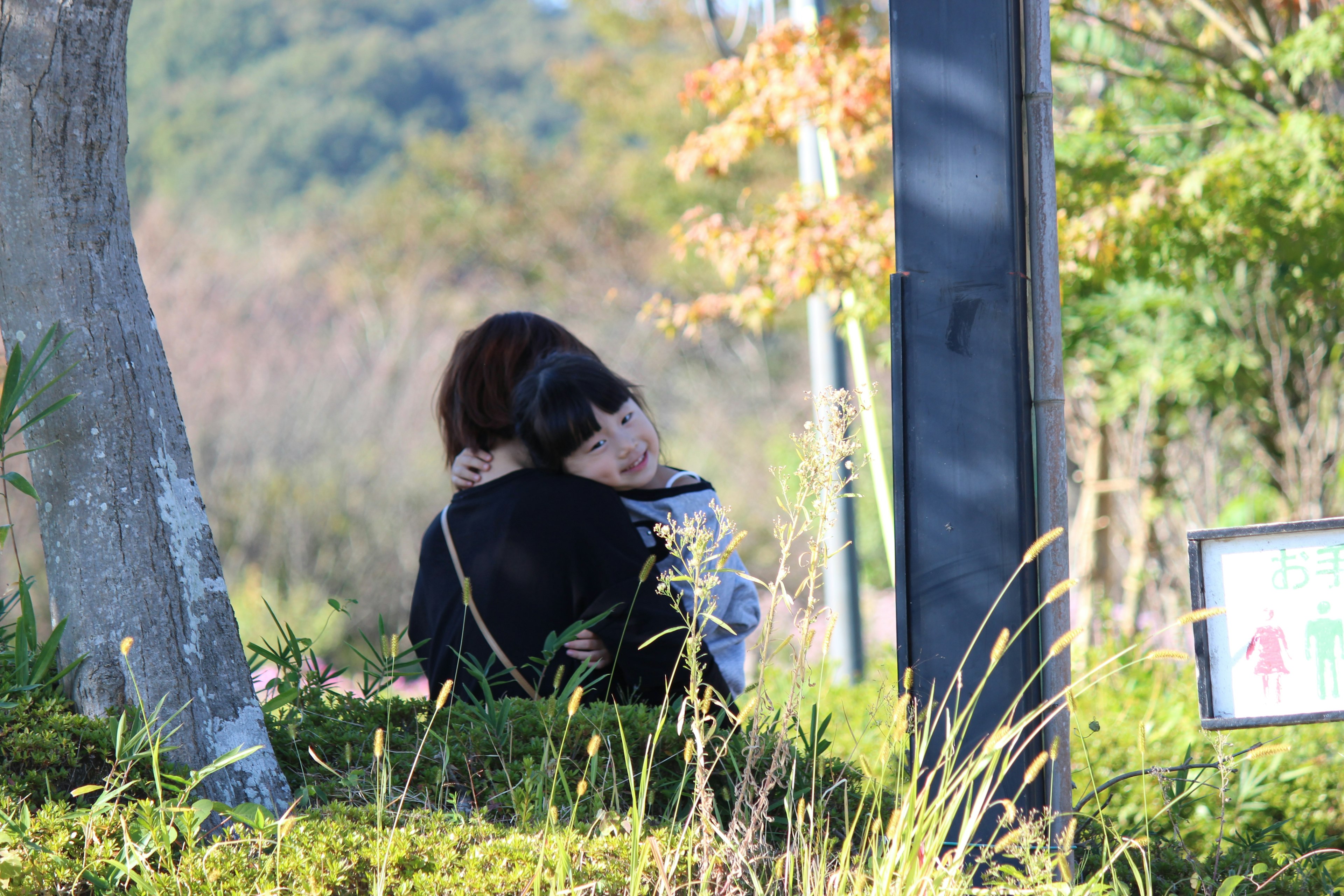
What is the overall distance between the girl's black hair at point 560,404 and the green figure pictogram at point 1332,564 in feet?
4.47

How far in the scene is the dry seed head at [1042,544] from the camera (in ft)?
5.60

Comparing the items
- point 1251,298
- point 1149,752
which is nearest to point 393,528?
point 1251,298

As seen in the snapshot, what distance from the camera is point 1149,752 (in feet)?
11.9

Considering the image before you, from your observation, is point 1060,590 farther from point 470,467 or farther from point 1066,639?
point 470,467

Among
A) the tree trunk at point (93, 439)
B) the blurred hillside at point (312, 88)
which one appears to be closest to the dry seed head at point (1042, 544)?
the tree trunk at point (93, 439)

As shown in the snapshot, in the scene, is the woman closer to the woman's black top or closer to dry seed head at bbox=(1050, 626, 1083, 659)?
the woman's black top

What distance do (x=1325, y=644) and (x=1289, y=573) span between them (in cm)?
13

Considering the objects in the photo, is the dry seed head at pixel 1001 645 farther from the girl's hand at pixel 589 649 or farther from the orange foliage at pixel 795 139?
the orange foliage at pixel 795 139

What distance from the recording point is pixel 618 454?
2369 millimetres

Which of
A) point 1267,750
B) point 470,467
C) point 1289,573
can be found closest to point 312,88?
point 470,467

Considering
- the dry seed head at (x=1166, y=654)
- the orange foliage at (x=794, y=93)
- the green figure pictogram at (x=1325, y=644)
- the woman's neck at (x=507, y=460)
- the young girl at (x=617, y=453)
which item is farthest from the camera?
the orange foliage at (x=794, y=93)

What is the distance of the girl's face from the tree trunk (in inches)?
31.2

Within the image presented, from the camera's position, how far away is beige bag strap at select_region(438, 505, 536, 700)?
2.28 metres

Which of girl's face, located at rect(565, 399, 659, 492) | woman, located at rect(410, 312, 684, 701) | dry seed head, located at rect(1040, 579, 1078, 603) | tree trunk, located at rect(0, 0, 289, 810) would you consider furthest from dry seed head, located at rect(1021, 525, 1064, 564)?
tree trunk, located at rect(0, 0, 289, 810)
